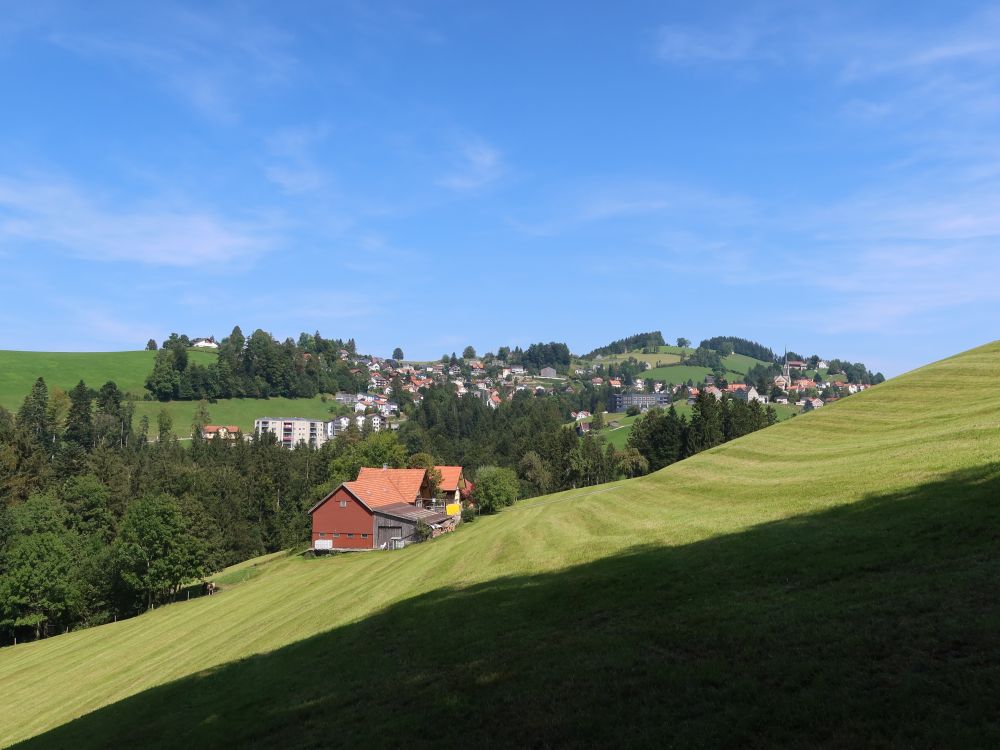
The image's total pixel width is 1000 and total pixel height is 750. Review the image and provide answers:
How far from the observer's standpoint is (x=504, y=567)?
30969 millimetres

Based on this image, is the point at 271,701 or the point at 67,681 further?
the point at 67,681

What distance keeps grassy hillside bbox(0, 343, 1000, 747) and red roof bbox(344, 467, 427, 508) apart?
3745 centimetres

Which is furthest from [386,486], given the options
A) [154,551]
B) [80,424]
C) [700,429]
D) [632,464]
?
[80,424]

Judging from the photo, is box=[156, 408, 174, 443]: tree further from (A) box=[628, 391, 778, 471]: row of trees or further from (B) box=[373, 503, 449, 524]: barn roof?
(A) box=[628, 391, 778, 471]: row of trees

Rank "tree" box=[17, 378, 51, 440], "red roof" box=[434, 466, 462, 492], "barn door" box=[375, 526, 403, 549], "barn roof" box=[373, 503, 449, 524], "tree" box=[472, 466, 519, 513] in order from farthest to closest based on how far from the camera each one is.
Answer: "tree" box=[17, 378, 51, 440] → "red roof" box=[434, 466, 462, 492] → "tree" box=[472, 466, 519, 513] → "barn door" box=[375, 526, 403, 549] → "barn roof" box=[373, 503, 449, 524]

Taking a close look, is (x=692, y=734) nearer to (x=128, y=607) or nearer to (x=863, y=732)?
(x=863, y=732)

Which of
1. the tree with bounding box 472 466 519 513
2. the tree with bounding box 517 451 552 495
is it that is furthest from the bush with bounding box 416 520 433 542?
the tree with bounding box 517 451 552 495

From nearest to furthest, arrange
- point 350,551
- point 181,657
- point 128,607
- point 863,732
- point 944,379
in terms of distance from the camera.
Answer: point 863,732 → point 181,657 → point 944,379 → point 128,607 → point 350,551

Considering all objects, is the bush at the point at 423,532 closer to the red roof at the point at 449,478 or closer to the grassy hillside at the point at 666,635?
the red roof at the point at 449,478

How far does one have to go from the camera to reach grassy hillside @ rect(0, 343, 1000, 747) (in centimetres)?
1195

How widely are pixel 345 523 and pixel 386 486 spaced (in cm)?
785

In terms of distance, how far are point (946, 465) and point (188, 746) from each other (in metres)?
28.4

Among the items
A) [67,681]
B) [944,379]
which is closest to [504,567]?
[67,681]

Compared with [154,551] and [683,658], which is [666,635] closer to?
[683,658]
